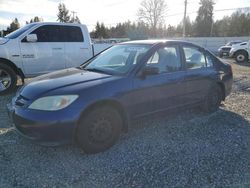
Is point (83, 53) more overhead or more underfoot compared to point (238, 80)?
more overhead

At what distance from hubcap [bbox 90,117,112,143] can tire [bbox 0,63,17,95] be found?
414 cm

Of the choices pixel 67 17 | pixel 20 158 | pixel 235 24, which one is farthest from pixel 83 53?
pixel 67 17

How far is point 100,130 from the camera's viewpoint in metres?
3.47

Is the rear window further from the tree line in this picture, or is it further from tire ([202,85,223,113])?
the tree line

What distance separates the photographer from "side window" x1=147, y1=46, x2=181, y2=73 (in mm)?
4133

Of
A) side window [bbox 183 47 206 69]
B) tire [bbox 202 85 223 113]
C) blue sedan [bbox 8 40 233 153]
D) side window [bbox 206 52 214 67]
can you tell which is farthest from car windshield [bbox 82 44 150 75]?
tire [bbox 202 85 223 113]

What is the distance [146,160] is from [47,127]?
138cm

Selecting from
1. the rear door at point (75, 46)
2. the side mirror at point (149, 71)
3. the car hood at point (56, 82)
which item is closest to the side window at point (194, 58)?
the side mirror at point (149, 71)

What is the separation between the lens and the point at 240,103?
6.21 metres

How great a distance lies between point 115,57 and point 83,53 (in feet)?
11.8

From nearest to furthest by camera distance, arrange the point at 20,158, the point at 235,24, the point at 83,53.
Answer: the point at 20,158, the point at 83,53, the point at 235,24

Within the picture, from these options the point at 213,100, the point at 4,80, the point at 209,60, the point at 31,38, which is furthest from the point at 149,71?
the point at 4,80

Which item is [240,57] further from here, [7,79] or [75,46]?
[7,79]

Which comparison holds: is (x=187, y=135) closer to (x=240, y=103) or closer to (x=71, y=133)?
(x=71, y=133)
